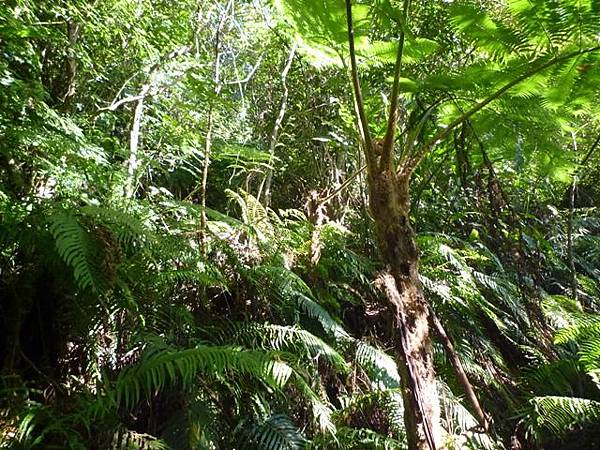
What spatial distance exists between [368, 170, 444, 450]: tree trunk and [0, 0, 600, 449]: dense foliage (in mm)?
108

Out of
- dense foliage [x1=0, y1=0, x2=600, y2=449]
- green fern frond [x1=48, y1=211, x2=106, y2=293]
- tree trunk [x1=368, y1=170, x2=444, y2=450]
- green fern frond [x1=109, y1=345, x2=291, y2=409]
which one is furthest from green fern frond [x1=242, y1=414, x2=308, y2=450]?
green fern frond [x1=48, y1=211, x2=106, y2=293]

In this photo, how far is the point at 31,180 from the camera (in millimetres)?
2590

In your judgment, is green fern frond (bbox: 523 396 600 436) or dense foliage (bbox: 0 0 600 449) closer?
dense foliage (bbox: 0 0 600 449)

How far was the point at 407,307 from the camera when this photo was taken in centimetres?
174

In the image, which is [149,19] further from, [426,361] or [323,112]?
[426,361]

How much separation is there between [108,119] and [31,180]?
1259 millimetres

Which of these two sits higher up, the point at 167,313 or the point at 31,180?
the point at 31,180

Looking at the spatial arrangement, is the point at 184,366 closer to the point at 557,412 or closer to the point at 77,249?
the point at 77,249

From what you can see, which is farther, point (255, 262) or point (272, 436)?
point (255, 262)

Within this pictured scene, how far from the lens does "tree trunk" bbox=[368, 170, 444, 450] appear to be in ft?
5.19

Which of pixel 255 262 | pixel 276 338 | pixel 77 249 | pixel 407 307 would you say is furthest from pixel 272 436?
pixel 77 249

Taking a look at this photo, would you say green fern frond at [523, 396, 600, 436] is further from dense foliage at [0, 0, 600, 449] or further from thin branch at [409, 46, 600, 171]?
thin branch at [409, 46, 600, 171]

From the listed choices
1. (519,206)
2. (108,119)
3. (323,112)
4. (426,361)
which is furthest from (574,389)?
(108,119)

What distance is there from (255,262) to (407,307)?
54.6 inches
